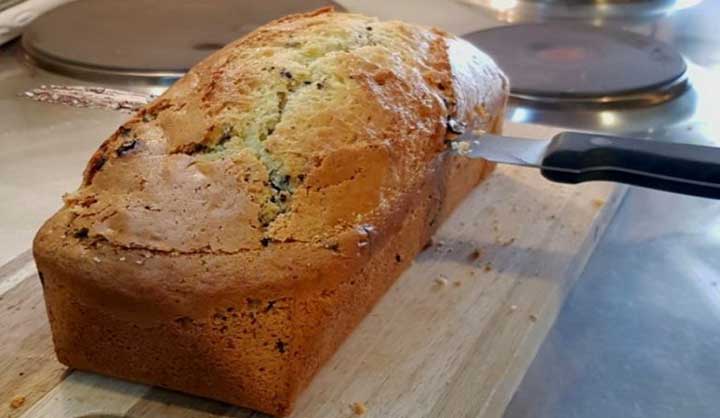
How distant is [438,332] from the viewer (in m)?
0.81

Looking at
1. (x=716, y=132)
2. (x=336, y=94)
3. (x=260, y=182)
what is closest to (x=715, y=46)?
(x=716, y=132)

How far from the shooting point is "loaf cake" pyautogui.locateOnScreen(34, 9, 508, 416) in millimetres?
686

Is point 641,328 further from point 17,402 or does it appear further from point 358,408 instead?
point 17,402

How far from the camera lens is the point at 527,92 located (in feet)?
4.18

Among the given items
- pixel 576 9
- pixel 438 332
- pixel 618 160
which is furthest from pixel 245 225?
pixel 576 9

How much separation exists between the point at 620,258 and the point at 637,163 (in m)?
0.17

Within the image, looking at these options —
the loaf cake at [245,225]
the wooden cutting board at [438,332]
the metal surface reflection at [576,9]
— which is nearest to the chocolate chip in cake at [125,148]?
the loaf cake at [245,225]

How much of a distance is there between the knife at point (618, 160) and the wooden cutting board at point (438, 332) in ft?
0.35

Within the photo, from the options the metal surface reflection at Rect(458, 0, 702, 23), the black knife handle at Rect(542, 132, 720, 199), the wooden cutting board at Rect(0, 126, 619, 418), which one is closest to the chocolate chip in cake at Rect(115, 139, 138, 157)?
the wooden cutting board at Rect(0, 126, 619, 418)

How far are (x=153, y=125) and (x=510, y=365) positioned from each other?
401 millimetres

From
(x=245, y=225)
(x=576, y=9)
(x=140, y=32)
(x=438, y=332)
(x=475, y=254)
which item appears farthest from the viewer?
(x=576, y=9)

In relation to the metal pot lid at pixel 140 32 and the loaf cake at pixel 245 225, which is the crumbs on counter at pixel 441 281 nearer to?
the loaf cake at pixel 245 225

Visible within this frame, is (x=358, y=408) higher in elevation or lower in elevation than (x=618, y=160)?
lower

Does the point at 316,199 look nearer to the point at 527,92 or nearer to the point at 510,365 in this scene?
the point at 510,365
